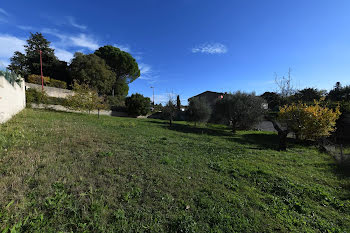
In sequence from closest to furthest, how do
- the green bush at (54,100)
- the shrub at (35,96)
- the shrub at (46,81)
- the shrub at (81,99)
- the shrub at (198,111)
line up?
the shrub at (35,96)
the shrub at (81,99)
the green bush at (54,100)
the shrub at (198,111)
the shrub at (46,81)

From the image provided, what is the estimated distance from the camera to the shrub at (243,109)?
15078 mm

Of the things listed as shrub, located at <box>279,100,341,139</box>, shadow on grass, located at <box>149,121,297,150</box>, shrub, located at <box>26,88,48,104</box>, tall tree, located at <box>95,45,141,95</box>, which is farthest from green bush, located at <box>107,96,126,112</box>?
shrub, located at <box>279,100,341,139</box>

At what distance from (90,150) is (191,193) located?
3.69m

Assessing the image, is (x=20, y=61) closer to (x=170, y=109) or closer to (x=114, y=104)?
(x=114, y=104)

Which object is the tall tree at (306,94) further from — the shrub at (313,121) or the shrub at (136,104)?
the shrub at (136,104)

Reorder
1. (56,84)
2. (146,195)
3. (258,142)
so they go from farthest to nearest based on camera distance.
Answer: (56,84), (258,142), (146,195)

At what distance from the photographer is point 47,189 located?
242 cm

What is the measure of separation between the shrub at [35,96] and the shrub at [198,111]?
19108 millimetres

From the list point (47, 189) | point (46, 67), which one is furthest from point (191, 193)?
point (46, 67)

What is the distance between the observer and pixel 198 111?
61.1ft

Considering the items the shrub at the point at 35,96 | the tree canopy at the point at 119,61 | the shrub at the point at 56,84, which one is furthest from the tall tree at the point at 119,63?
the shrub at the point at 35,96

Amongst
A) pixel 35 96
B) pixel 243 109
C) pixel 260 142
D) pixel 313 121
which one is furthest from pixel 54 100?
pixel 313 121

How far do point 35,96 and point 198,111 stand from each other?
68.2ft

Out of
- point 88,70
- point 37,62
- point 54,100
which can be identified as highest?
point 37,62
